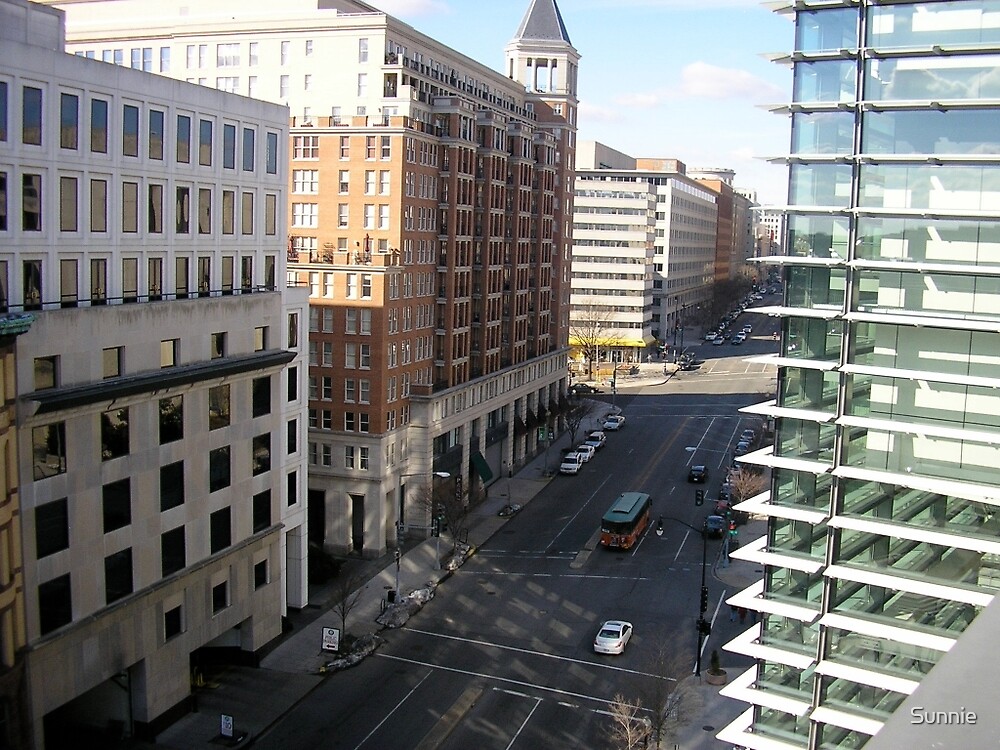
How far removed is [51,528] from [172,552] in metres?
7.26

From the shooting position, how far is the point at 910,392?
84.4ft

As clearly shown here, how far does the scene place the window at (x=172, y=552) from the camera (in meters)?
41.6

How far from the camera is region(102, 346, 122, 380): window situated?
38600mm

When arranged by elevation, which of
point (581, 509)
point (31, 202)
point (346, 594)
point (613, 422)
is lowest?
point (581, 509)

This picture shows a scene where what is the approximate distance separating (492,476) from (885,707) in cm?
5783

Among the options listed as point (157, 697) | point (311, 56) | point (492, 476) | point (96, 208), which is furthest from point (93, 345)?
point (492, 476)

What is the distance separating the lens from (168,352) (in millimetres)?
42188

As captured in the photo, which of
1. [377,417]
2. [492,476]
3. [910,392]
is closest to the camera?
[910,392]

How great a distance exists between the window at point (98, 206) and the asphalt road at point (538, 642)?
21.2m

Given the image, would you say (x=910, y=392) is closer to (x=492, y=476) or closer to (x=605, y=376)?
(x=492, y=476)

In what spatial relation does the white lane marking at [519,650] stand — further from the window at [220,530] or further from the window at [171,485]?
the window at [171,485]

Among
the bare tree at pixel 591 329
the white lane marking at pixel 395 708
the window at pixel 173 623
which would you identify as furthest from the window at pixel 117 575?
the bare tree at pixel 591 329

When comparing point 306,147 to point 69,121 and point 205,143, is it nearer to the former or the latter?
point 205,143

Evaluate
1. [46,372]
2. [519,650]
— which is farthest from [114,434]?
[519,650]
